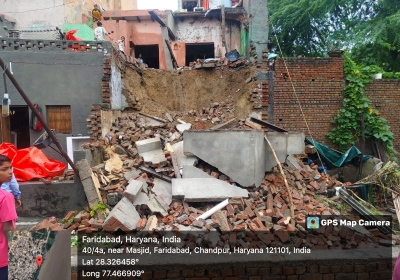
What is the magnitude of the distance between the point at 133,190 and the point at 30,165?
2970mm

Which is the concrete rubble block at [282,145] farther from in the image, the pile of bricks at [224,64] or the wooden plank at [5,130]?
the wooden plank at [5,130]

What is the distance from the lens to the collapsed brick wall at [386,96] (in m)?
9.15

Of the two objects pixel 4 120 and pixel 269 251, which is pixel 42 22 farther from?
pixel 269 251

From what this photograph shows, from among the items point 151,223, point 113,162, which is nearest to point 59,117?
point 113,162

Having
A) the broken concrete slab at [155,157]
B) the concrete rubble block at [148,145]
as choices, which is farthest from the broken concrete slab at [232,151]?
the concrete rubble block at [148,145]

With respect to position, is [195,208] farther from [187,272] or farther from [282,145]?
[282,145]

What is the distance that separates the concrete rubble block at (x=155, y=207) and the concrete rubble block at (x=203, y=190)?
32 cm

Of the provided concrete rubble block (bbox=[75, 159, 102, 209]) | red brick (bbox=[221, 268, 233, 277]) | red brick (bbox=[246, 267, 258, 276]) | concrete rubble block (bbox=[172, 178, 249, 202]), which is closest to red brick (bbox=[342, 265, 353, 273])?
red brick (bbox=[246, 267, 258, 276])

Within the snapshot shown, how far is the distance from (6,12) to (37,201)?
510 inches

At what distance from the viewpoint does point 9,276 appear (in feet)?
8.32

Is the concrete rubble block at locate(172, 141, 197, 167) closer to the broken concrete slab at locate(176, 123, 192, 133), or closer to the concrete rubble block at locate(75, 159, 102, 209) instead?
the broken concrete slab at locate(176, 123, 192, 133)

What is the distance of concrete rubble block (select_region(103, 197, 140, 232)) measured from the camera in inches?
156

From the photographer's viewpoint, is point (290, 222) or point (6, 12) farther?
point (6, 12)

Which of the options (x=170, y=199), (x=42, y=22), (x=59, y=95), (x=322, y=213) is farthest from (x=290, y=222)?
(x=42, y=22)
